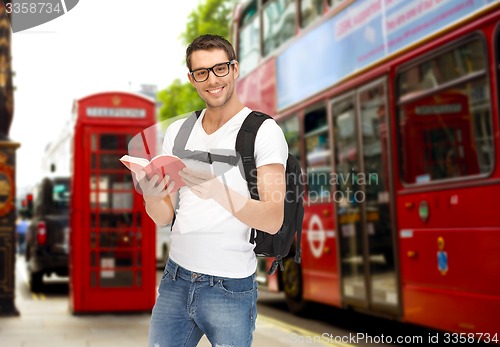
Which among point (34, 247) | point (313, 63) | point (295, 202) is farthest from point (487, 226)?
point (34, 247)

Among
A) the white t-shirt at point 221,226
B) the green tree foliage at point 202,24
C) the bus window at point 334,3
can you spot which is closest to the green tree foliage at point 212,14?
the green tree foliage at point 202,24

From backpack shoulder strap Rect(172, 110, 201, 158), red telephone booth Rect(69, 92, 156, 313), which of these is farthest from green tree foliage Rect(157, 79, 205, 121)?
backpack shoulder strap Rect(172, 110, 201, 158)

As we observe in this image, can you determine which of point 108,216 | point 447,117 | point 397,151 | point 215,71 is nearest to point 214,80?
point 215,71

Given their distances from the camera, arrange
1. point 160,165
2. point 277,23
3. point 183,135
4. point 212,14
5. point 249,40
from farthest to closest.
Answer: point 212,14
point 249,40
point 277,23
point 183,135
point 160,165

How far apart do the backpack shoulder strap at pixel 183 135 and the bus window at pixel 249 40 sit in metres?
8.14

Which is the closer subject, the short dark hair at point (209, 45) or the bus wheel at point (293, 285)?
the short dark hair at point (209, 45)

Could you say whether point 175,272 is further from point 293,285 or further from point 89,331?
point 293,285

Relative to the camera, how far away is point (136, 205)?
28.1 feet

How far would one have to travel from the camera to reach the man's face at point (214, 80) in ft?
7.50

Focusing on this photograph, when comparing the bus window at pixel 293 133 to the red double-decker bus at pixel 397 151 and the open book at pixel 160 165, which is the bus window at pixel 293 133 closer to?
the red double-decker bus at pixel 397 151

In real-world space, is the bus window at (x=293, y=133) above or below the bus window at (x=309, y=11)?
below

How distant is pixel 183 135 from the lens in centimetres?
239

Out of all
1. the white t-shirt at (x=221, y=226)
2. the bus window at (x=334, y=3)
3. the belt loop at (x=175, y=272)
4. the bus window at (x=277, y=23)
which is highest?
the bus window at (x=277, y=23)

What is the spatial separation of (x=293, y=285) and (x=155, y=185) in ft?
24.1
